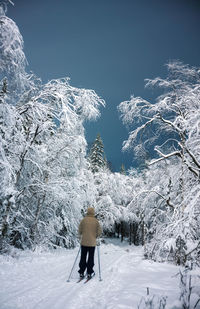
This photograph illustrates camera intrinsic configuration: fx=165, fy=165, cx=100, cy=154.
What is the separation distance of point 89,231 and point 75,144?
598 cm

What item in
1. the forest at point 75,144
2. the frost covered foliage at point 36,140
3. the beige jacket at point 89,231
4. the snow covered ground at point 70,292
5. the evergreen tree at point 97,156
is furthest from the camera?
the evergreen tree at point 97,156

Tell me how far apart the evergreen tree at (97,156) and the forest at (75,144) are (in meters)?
11.1

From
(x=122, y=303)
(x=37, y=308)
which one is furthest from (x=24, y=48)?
(x=122, y=303)

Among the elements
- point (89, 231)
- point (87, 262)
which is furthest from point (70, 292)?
point (89, 231)

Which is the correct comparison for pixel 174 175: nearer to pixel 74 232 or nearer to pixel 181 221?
pixel 181 221

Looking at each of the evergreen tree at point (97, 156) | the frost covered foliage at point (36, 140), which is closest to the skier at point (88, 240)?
the frost covered foliage at point (36, 140)

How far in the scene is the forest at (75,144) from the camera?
13.6 ft

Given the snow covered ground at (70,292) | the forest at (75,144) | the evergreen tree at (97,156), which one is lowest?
the snow covered ground at (70,292)

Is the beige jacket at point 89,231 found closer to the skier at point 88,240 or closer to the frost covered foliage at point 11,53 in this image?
the skier at point 88,240

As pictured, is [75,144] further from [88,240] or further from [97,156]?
[97,156]

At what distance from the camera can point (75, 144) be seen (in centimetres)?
980

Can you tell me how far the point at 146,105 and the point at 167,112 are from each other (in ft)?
2.91

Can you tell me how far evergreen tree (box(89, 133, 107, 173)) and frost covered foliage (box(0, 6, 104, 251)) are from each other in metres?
10.5

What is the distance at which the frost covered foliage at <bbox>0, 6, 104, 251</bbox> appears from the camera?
4.33 metres
